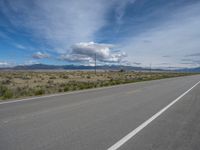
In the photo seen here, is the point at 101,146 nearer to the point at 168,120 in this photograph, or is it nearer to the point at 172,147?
the point at 172,147

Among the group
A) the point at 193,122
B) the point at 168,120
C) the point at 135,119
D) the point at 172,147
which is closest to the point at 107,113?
the point at 135,119

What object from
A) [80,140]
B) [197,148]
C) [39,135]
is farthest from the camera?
[39,135]

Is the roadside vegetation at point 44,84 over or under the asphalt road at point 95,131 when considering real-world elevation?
under

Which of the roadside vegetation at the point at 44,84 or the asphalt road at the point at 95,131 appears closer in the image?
the asphalt road at the point at 95,131

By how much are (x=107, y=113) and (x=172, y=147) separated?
3568 mm

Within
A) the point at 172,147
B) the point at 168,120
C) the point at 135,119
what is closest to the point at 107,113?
the point at 135,119

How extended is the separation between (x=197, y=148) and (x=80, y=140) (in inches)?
103

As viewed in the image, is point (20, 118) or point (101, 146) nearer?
point (101, 146)

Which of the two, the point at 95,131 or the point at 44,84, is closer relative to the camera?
the point at 95,131

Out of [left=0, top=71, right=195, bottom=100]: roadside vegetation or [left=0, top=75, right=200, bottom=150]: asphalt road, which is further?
[left=0, top=71, right=195, bottom=100]: roadside vegetation

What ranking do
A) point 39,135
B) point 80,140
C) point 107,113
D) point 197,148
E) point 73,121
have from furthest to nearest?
point 107,113, point 73,121, point 39,135, point 80,140, point 197,148

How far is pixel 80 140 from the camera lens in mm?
4594

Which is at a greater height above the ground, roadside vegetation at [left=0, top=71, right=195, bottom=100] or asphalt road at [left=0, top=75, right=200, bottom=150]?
asphalt road at [left=0, top=75, right=200, bottom=150]

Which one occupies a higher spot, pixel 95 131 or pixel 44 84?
pixel 95 131
